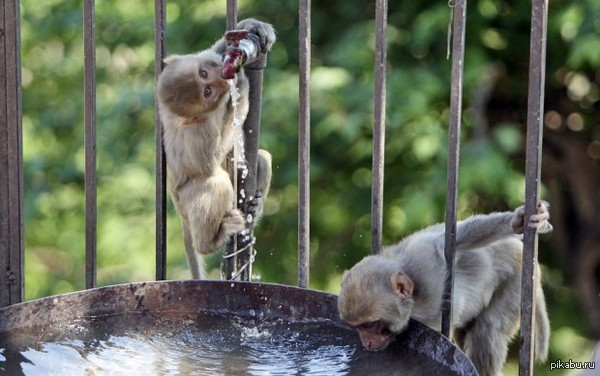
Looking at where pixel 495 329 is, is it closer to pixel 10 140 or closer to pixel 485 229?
pixel 485 229

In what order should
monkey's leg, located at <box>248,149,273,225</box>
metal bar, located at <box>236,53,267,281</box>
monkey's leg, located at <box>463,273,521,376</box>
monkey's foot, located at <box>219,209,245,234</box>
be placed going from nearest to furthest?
metal bar, located at <box>236,53,267,281</box> → monkey's leg, located at <box>463,273,521,376</box> → monkey's foot, located at <box>219,209,245,234</box> → monkey's leg, located at <box>248,149,273,225</box>

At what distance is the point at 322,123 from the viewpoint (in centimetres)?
568

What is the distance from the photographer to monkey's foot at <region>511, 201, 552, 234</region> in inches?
122

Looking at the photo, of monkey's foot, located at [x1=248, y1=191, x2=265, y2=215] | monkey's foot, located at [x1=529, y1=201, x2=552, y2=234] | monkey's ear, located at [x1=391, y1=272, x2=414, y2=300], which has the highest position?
monkey's foot, located at [x1=529, y1=201, x2=552, y2=234]

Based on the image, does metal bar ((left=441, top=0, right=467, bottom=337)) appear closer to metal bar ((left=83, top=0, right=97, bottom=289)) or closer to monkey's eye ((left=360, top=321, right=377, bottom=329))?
monkey's eye ((left=360, top=321, right=377, bottom=329))

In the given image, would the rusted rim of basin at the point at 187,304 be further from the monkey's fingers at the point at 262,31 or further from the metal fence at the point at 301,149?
the monkey's fingers at the point at 262,31

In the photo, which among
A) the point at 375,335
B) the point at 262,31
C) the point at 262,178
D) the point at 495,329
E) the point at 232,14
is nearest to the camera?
the point at 375,335

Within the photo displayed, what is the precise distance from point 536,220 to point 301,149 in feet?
2.58

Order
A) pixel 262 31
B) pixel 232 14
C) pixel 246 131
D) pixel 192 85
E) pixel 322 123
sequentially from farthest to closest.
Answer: pixel 322 123 < pixel 192 85 < pixel 246 131 < pixel 262 31 < pixel 232 14

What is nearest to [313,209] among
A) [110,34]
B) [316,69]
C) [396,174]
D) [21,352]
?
[396,174]

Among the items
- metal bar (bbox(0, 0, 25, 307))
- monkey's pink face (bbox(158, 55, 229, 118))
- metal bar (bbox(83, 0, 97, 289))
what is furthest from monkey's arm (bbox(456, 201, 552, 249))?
Result: metal bar (bbox(0, 0, 25, 307))

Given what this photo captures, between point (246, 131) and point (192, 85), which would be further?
point (192, 85)

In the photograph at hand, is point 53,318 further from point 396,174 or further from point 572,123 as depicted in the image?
point 572,123

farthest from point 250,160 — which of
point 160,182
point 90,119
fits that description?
point 90,119
